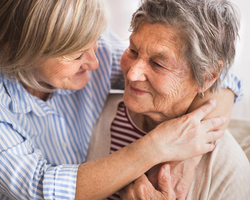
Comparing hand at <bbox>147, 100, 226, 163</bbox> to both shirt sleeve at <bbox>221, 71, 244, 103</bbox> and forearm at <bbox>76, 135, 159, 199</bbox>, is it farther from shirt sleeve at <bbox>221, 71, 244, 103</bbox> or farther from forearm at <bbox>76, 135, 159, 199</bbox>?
shirt sleeve at <bbox>221, 71, 244, 103</bbox>

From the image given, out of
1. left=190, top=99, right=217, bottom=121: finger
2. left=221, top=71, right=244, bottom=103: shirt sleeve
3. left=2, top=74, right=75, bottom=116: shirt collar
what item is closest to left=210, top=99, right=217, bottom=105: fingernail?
left=190, top=99, right=217, bottom=121: finger

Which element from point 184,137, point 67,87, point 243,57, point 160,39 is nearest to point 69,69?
point 67,87

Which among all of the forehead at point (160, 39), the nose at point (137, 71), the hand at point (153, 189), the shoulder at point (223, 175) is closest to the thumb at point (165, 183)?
the hand at point (153, 189)

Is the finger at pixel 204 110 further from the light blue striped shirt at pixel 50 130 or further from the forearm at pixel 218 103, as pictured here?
the light blue striped shirt at pixel 50 130

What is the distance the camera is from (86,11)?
118 cm

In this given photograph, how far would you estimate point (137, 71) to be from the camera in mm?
1217

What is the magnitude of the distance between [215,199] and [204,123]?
0.38 meters

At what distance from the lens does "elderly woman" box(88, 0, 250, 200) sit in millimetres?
1119

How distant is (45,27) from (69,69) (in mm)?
244

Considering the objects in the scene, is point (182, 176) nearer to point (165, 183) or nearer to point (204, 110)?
point (165, 183)

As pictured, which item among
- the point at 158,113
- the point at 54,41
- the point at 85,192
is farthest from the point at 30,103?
the point at 158,113

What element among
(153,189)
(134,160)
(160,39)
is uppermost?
(160,39)

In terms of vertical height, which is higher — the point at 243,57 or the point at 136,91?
the point at 136,91

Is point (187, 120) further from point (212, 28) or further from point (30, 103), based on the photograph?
point (30, 103)
